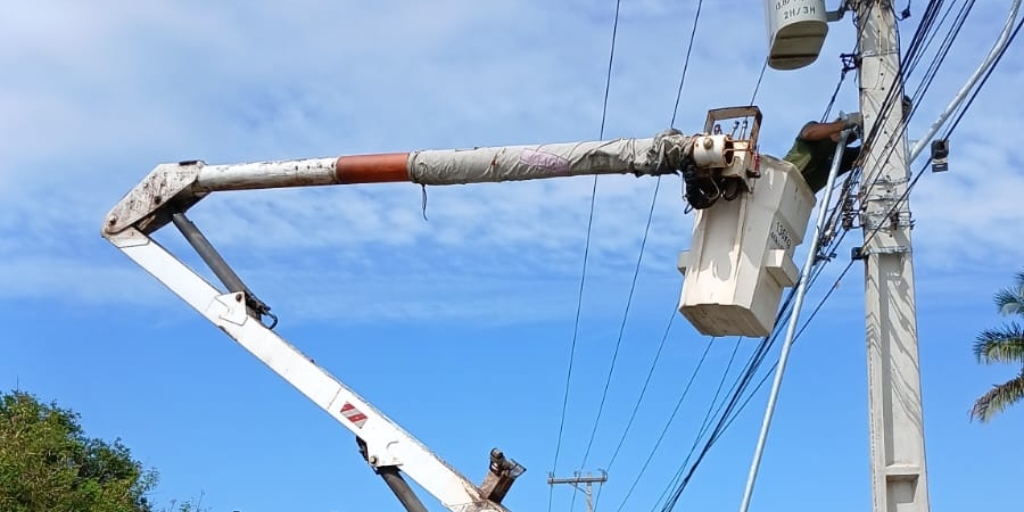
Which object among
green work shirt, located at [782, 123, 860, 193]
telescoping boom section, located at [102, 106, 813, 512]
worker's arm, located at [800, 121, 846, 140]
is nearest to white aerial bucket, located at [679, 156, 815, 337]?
telescoping boom section, located at [102, 106, 813, 512]

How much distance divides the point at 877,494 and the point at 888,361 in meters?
0.88

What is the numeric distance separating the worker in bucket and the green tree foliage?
12122mm

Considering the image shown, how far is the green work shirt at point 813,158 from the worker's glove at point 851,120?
0.27 meters

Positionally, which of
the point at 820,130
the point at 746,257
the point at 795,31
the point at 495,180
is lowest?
the point at 746,257

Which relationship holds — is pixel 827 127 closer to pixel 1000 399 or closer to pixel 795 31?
pixel 795 31

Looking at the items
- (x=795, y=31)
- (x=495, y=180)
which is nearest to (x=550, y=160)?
(x=495, y=180)

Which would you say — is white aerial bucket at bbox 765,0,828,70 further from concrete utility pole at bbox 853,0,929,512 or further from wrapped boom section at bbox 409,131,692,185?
wrapped boom section at bbox 409,131,692,185

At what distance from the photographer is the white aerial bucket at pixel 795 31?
798 cm

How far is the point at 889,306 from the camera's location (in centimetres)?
801

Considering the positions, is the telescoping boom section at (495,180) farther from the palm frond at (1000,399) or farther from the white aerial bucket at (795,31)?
the palm frond at (1000,399)

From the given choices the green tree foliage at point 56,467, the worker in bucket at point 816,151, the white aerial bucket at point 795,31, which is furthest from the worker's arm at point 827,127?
the green tree foliage at point 56,467

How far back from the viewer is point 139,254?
7.99m

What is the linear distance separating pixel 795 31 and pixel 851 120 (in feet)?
2.35

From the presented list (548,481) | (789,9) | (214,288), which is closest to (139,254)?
(214,288)
